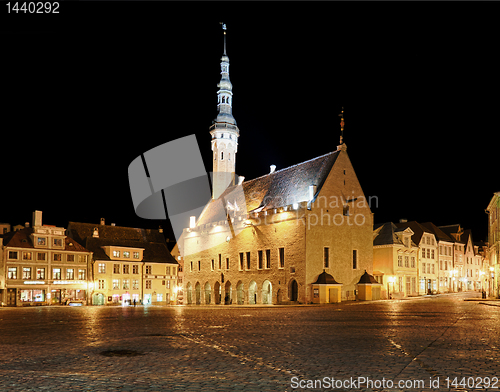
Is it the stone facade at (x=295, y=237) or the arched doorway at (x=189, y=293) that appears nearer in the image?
the stone facade at (x=295, y=237)

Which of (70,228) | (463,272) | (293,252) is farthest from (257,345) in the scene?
(463,272)

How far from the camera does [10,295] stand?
5572 cm

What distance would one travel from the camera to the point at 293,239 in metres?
49.3

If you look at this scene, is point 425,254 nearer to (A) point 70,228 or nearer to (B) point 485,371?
(A) point 70,228

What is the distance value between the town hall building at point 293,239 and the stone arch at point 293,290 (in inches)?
3.8

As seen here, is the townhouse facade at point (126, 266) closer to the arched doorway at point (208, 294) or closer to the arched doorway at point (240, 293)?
the arched doorway at point (208, 294)

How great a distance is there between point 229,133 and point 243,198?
11648 millimetres

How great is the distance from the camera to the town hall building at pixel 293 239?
48.5m

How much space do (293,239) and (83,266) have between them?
94.2ft

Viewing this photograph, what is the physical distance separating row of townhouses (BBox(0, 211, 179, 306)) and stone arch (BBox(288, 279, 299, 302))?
70.8 feet

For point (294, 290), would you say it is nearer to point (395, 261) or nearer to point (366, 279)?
point (366, 279)

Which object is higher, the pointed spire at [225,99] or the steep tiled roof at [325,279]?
the pointed spire at [225,99]

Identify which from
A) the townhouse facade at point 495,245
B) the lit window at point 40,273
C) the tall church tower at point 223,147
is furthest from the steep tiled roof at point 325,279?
the lit window at point 40,273

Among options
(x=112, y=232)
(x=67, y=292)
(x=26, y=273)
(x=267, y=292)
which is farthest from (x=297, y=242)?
(x=112, y=232)
